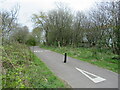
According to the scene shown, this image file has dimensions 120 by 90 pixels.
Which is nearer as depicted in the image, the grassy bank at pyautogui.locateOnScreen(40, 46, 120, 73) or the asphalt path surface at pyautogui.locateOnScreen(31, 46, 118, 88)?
the asphalt path surface at pyautogui.locateOnScreen(31, 46, 118, 88)

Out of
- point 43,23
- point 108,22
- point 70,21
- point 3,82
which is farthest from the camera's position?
point 43,23

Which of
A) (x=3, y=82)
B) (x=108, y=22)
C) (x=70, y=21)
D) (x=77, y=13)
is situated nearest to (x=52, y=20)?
(x=70, y=21)

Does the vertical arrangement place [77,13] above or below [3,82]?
above

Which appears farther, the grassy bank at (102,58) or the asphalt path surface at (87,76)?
the grassy bank at (102,58)

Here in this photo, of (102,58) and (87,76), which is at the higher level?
(102,58)

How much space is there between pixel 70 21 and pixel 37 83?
20238 millimetres

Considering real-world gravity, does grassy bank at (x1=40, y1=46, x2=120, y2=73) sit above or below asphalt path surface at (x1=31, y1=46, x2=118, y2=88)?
above

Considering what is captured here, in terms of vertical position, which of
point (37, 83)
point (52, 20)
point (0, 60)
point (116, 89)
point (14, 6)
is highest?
point (52, 20)

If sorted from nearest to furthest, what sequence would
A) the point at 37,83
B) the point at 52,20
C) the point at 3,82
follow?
the point at 3,82, the point at 37,83, the point at 52,20

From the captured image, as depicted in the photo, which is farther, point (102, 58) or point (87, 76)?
point (102, 58)

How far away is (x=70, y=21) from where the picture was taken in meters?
21.6

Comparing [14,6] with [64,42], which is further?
[64,42]

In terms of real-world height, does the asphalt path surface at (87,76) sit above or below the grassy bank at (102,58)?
below

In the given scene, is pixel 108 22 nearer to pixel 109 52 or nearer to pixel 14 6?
pixel 109 52
